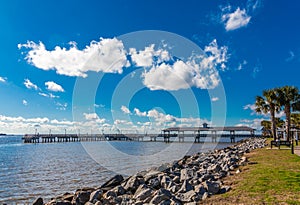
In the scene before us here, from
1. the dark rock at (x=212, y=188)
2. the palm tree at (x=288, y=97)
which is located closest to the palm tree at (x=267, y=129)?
the palm tree at (x=288, y=97)

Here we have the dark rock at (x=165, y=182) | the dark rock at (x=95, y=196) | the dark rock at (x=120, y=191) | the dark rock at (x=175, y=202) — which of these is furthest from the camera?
the dark rock at (x=165, y=182)

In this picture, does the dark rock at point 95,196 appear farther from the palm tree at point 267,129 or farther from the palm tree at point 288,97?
the palm tree at point 267,129

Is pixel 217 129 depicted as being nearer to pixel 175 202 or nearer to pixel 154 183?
pixel 154 183

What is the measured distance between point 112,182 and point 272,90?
2427cm

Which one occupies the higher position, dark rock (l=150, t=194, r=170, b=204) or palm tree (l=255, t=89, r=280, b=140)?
palm tree (l=255, t=89, r=280, b=140)

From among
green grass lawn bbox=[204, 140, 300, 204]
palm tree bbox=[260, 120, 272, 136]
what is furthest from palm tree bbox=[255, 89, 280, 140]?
palm tree bbox=[260, 120, 272, 136]

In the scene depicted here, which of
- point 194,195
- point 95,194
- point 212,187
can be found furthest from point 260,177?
point 95,194

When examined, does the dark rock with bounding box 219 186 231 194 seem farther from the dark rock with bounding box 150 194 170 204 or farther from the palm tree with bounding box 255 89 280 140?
the palm tree with bounding box 255 89 280 140

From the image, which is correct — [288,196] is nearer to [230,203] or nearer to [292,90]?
[230,203]

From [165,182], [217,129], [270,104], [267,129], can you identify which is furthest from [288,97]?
[217,129]

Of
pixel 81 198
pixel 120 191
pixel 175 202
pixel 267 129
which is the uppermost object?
pixel 267 129

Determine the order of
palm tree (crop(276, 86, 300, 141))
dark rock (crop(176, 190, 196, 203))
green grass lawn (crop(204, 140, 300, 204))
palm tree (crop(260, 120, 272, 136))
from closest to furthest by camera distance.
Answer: green grass lawn (crop(204, 140, 300, 204))
dark rock (crop(176, 190, 196, 203))
palm tree (crop(276, 86, 300, 141))
palm tree (crop(260, 120, 272, 136))

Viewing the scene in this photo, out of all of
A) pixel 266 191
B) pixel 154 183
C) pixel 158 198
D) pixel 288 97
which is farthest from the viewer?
pixel 288 97

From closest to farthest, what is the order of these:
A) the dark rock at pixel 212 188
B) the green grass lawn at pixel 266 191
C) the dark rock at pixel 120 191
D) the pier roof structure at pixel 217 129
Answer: the green grass lawn at pixel 266 191 → the dark rock at pixel 212 188 → the dark rock at pixel 120 191 → the pier roof structure at pixel 217 129
